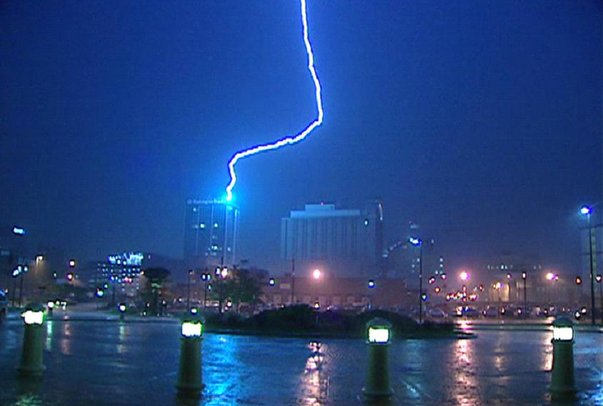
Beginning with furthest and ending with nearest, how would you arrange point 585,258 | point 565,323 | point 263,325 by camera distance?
point 585,258, point 263,325, point 565,323

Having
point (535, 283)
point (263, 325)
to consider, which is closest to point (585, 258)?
point (535, 283)

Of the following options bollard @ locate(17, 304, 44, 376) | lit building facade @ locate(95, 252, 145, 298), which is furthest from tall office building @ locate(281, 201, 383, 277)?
bollard @ locate(17, 304, 44, 376)

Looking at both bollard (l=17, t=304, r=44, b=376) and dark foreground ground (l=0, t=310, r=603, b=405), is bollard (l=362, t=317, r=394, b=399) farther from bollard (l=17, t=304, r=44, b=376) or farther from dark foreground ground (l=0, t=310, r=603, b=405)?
bollard (l=17, t=304, r=44, b=376)

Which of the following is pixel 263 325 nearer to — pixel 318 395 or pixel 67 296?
pixel 318 395

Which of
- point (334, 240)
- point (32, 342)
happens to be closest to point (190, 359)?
point (32, 342)

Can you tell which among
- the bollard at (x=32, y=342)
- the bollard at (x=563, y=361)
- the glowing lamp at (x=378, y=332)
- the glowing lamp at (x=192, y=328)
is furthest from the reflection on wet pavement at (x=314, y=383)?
the bollard at (x=32, y=342)

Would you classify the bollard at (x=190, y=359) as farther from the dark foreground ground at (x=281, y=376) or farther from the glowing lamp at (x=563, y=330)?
the glowing lamp at (x=563, y=330)

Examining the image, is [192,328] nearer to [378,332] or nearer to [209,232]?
[378,332]
